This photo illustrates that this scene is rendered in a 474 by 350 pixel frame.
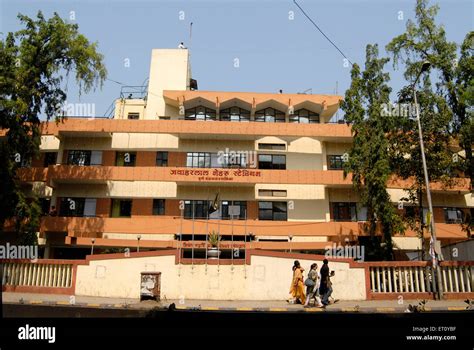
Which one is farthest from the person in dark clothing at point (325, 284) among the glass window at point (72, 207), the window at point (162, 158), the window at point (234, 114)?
the glass window at point (72, 207)

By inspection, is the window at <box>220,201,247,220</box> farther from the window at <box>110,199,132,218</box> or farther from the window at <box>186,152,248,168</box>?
the window at <box>110,199,132,218</box>

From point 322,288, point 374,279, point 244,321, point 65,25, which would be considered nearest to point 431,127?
point 374,279

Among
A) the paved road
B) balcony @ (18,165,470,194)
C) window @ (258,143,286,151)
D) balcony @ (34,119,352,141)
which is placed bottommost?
the paved road

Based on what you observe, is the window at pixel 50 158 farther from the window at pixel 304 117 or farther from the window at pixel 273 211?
the window at pixel 304 117

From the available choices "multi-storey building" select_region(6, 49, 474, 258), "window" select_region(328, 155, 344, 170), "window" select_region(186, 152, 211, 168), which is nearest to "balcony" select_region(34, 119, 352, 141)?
"multi-storey building" select_region(6, 49, 474, 258)

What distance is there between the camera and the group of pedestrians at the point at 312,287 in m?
14.9

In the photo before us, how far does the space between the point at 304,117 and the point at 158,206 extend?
13455 millimetres

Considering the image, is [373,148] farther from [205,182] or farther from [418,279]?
[205,182]

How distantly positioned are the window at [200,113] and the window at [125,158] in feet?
17.0

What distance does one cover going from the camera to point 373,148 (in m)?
23.4

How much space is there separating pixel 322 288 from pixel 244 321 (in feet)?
19.2

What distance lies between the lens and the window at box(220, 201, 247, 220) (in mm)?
28812

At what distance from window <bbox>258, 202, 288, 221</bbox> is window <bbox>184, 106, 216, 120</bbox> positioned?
8.14m

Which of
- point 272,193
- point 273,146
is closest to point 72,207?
point 272,193
